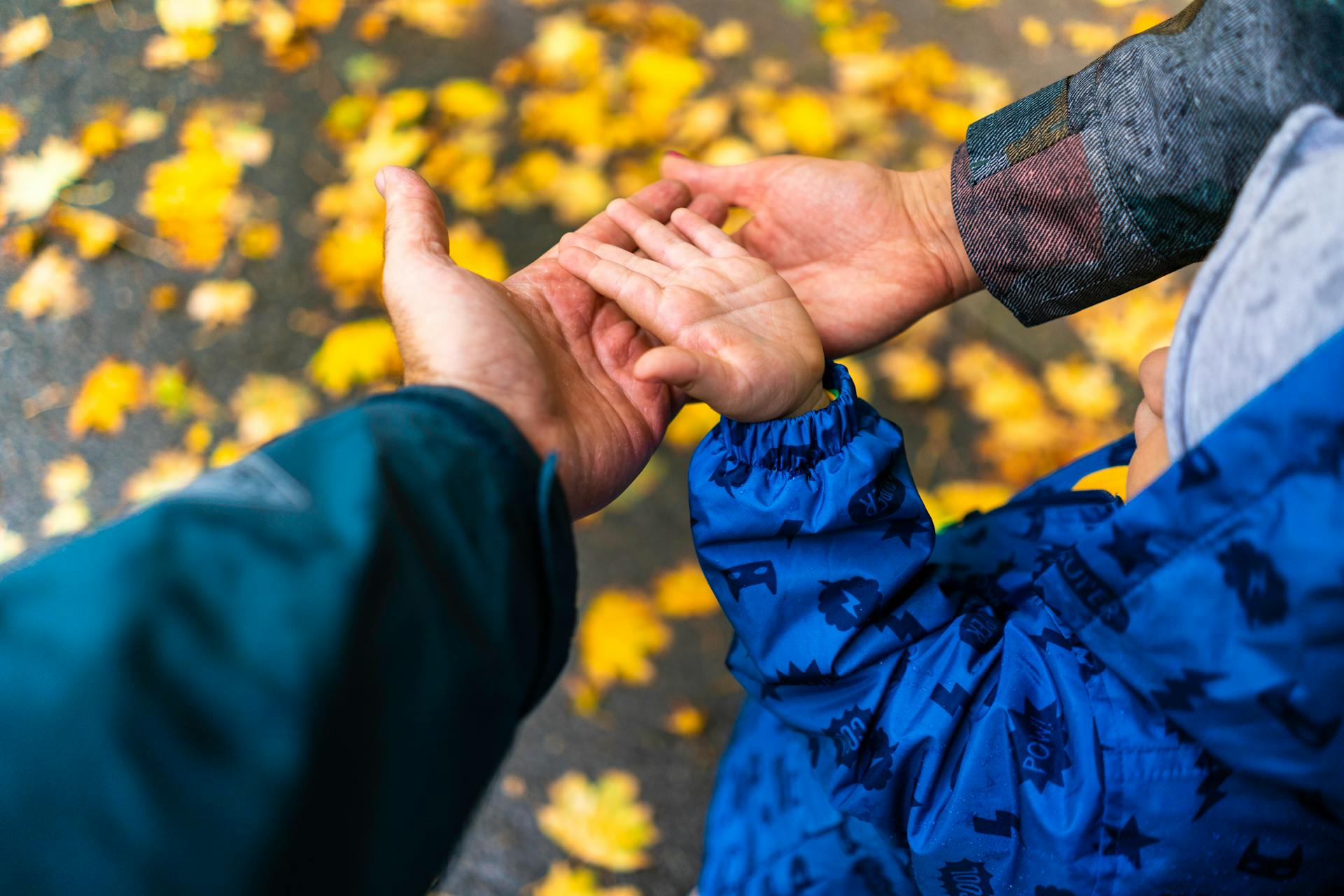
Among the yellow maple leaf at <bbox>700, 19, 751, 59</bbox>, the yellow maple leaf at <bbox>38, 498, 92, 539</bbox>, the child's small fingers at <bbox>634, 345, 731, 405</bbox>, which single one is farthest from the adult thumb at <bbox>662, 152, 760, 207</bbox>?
the yellow maple leaf at <bbox>38, 498, 92, 539</bbox>

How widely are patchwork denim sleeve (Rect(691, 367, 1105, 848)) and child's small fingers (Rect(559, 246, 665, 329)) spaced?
8.8 inches

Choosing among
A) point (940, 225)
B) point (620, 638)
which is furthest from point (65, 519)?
point (940, 225)

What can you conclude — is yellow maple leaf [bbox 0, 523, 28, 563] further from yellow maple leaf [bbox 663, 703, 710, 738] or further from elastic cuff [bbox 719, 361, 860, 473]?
elastic cuff [bbox 719, 361, 860, 473]

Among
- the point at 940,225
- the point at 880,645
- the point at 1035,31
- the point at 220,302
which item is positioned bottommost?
the point at 220,302

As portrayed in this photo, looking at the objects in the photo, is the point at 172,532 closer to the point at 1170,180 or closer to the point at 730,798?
the point at 730,798

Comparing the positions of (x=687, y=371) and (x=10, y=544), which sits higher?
(x=687, y=371)

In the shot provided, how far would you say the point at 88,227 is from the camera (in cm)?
245

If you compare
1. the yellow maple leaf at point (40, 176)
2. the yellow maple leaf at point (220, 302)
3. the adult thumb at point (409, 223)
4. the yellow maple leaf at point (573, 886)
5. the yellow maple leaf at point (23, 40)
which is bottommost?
the yellow maple leaf at point (573, 886)

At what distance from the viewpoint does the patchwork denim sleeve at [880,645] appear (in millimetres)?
926

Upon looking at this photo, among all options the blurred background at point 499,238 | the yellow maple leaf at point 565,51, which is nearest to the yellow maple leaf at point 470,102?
the blurred background at point 499,238

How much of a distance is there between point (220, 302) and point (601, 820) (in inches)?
69.0

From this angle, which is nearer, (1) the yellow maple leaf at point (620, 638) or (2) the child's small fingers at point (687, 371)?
(2) the child's small fingers at point (687, 371)

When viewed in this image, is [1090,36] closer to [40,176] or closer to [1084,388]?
[1084,388]

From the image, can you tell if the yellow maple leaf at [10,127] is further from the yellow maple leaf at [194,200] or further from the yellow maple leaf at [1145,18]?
the yellow maple leaf at [1145,18]
